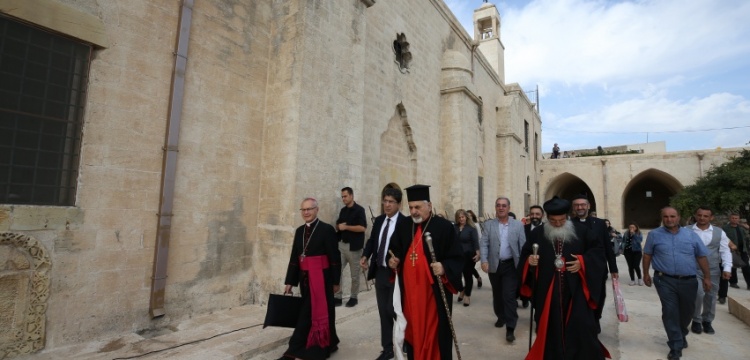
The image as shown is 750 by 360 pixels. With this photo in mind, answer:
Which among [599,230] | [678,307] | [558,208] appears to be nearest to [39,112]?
[558,208]

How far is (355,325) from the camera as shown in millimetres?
4750

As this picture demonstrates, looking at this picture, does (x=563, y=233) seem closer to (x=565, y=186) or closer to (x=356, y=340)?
(x=356, y=340)

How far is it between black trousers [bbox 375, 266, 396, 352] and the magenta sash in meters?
0.53

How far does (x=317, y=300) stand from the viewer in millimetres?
3623

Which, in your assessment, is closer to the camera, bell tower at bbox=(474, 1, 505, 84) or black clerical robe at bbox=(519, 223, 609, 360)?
black clerical robe at bbox=(519, 223, 609, 360)

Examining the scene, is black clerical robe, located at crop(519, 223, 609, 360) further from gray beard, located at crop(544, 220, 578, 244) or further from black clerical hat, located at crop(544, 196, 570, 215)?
black clerical hat, located at crop(544, 196, 570, 215)

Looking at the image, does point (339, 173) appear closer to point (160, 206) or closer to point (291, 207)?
point (291, 207)

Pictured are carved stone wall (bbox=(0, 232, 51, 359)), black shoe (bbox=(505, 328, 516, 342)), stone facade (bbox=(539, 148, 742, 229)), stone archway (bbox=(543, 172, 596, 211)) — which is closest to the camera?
carved stone wall (bbox=(0, 232, 51, 359))

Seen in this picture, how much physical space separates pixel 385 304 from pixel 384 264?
411 millimetres

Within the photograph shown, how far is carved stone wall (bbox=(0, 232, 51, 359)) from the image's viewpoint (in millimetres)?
3188

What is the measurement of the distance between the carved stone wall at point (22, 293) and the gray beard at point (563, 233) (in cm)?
466

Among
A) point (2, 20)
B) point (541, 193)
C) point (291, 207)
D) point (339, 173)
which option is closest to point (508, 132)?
point (541, 193)

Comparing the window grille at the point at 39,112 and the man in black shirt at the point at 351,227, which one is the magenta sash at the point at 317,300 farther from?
the window grille at the point at 39,112

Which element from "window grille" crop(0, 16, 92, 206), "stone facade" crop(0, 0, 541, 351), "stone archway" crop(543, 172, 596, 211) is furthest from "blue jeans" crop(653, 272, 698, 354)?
"stone archway" crop(543, 172, 596, 211)
